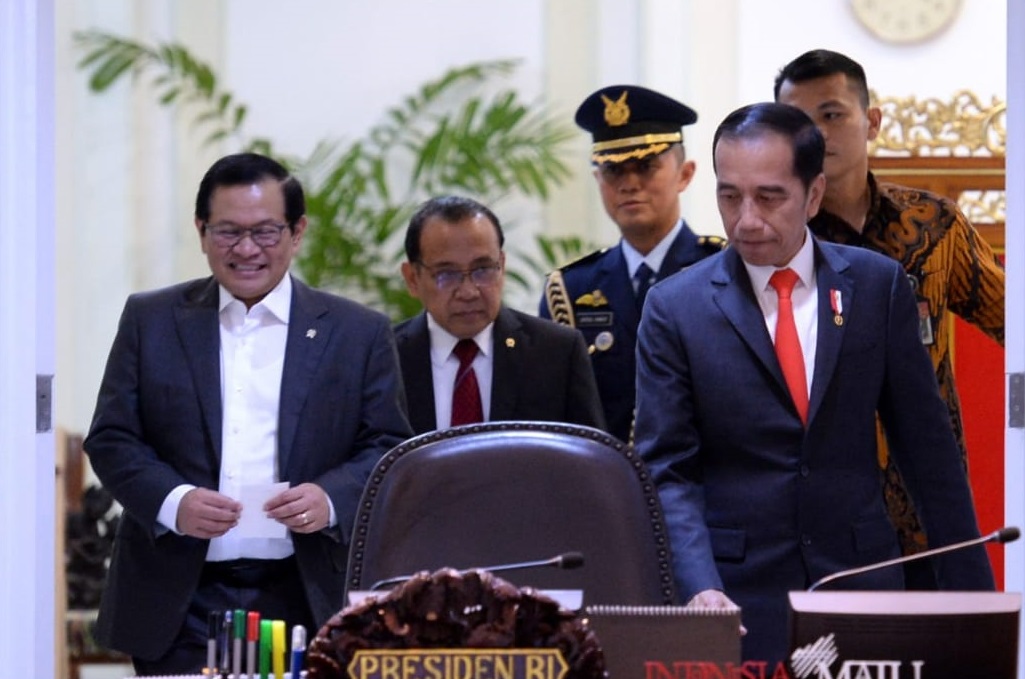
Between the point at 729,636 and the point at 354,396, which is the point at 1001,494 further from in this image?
the point at 729,636

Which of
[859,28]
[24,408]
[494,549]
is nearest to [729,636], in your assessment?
[494,549]

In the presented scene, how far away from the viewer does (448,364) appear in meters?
3.69

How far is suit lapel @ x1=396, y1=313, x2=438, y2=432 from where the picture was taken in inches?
143

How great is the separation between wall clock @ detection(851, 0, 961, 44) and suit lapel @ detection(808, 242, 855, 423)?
4011 millimetres

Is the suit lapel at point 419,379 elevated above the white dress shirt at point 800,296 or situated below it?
below

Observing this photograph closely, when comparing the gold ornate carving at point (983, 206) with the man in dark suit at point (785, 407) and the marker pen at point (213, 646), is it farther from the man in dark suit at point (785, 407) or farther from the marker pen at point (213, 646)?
the marker pen at point (213, 646)

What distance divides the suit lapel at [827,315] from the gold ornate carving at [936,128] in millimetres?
2994

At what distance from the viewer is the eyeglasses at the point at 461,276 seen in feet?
12.1

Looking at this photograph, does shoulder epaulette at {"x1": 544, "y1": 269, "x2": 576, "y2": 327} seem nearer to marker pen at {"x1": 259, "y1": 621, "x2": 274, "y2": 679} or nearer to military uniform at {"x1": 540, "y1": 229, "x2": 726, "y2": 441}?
military uniform at {"x1": 540, "y1": 229, "x2": 726, "y2": 441}

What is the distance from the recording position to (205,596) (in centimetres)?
305

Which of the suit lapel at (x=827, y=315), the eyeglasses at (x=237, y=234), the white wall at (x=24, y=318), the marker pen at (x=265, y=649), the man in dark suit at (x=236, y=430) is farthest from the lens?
the eyeglasses at (x=237, y=234)

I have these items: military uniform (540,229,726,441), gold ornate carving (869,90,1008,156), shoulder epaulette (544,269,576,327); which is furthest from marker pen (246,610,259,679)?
gold ornate carving (869,90,1008,156)

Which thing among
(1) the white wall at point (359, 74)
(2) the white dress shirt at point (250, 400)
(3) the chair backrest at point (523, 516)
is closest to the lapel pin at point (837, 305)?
(3) the chair backrest at point (523, 516)

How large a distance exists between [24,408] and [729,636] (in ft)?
5.11
